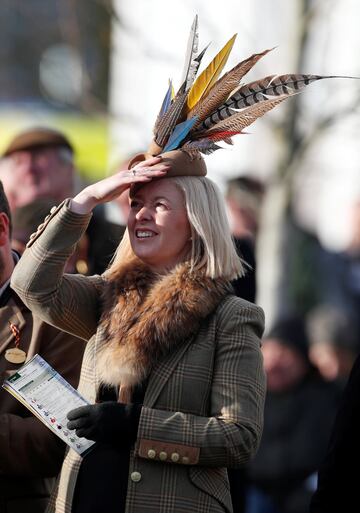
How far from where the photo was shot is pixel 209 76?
4.56 metres

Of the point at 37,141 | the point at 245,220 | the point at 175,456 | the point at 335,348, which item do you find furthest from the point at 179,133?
the point at 335,348

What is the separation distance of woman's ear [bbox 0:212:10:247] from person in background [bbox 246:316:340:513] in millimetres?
3785

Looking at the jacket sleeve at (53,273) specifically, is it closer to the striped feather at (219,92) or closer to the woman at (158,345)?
the woman at (158,345)

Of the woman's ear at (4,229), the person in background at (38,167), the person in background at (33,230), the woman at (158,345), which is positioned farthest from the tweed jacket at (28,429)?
the person in background at (38,167)

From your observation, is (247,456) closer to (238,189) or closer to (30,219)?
(30,219)

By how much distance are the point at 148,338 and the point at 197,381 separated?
0.20 m

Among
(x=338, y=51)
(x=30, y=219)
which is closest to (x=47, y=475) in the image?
(x=30, y=219)

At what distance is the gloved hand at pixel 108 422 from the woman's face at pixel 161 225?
0.52 meters

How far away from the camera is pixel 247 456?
4.34 meters

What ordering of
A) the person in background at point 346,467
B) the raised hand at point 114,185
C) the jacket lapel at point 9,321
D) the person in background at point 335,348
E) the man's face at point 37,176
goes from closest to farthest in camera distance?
1. the person in background at point 346,467
2. the raised hand at point 114,185
3. the jacket lapel at point 9,321
4. the man's face at point 37,176
5. the person in background at point 335,348

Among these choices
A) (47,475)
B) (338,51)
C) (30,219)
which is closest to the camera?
(47,475)

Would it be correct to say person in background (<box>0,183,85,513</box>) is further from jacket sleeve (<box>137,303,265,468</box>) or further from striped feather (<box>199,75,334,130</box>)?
striped feather (<box>199,75,334,130</box>)

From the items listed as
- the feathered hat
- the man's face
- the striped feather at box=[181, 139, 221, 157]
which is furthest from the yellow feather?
the man's face

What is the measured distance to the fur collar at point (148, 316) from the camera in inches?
171
